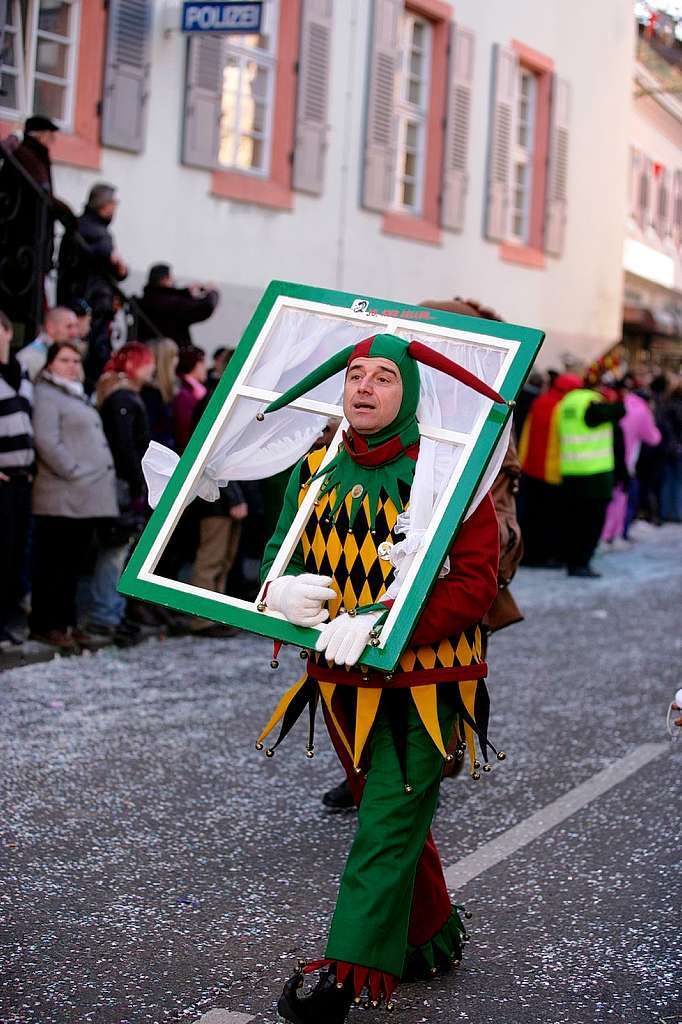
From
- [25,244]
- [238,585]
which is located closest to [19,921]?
[238,585]

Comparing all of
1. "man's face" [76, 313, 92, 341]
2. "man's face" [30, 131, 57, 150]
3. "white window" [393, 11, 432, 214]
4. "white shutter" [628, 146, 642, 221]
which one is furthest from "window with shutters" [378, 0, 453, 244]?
"white shutter" [628, 146, 642, 221]

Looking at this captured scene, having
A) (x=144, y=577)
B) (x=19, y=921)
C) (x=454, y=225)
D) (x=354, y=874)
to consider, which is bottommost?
(x=19, y=921)

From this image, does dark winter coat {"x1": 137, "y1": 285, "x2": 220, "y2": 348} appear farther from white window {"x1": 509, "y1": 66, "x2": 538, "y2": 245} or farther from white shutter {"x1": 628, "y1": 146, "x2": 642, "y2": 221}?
white shutter {"x1": 628, "y1": 146, "x2": 642, "y2": 221}

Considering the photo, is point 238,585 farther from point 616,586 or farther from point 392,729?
point 392,729

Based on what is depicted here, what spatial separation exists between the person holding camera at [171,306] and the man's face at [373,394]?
849 cm

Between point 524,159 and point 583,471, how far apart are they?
8324 millimetres

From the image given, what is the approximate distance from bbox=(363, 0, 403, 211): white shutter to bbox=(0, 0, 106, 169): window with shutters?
4.25 metres

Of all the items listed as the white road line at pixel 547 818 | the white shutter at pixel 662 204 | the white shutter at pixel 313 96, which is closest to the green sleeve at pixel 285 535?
the white road line at pixel 547 818

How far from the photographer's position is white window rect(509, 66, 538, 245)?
21.6 m

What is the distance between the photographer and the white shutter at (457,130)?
19156 millimetres

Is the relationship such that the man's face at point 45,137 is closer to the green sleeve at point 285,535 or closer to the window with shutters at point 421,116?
the window with shutters at point 421,116

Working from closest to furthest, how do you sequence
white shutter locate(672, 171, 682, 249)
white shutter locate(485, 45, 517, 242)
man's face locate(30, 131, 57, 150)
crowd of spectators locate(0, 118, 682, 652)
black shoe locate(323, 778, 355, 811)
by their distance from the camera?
black shoe locate(323, 778, 355, 811) → crowd of spectators locate(0, 118, 682, 652) → man's face locate(30, 131, 57, 150) → white shutter locate(485, 45, 517, 242) → white shutter locate(672, 171, 682, 249)

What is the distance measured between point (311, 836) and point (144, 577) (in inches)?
81.1

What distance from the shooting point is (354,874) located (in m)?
4.02
